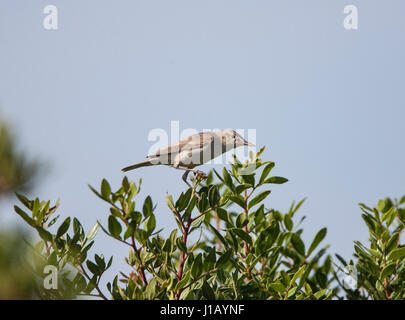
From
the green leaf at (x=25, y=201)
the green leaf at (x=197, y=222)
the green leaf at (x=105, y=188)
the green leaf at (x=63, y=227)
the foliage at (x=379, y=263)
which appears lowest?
the foliage at (x=379, y=263)

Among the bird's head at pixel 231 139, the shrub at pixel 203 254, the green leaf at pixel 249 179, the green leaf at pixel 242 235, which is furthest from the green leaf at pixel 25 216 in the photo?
the bird's head at pixel 231 139

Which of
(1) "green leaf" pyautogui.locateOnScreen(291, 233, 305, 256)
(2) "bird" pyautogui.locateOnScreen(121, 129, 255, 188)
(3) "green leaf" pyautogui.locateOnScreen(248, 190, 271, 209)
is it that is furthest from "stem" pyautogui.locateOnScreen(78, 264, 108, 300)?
(2) "bird" pyautogui.locateOnScreen(121, 129, 255, 188)

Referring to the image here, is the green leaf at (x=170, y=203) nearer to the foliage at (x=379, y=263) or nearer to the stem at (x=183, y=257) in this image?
the stem at (x=183, y=257)

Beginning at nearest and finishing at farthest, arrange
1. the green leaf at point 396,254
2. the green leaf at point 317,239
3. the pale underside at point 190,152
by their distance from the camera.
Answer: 1. the green leaf at point 396,254
2. the green leaf at point 317,239
3. the pale underside at point 190,152

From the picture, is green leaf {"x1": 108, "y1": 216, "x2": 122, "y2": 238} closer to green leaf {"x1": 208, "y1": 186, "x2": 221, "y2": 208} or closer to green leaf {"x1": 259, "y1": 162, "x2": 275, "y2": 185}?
green leaf {"x1": 208, "y1": 186, "x2": 221, "y2": 208}

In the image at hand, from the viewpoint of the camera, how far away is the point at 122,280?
3400 mm

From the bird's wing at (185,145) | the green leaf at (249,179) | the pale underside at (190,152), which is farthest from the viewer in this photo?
the bird's wing at (185,145)

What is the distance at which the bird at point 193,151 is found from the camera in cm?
507

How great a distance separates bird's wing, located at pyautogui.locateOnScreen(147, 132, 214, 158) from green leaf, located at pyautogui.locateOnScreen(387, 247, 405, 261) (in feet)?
7.94

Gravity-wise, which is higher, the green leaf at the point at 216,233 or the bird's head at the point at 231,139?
the bird's head at the point at 231,139

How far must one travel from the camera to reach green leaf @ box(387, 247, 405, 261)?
3197 mm

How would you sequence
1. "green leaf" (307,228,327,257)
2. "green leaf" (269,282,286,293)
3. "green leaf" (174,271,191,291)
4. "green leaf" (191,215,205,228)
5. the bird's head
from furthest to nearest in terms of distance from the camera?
the bird's head < "green leaf" (307,228,327,257) < "green leaf" (191,215,205,228) < "green leaf" (269,282,286,293) < "green leaf" (174,271,191,291)
